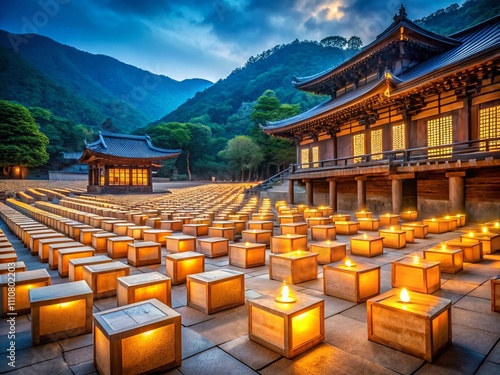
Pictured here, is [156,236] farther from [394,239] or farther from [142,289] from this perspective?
[394,239]

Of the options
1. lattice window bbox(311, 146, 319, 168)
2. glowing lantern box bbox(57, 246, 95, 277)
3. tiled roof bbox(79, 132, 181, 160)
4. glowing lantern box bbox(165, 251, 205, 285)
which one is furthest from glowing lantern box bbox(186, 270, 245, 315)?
tiled roof bbox(79, 132, 181, 160)

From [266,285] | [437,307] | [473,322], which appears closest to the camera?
[437,307]

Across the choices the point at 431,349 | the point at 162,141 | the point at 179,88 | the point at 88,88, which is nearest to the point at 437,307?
the point at 431,349

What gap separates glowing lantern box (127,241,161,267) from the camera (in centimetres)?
505

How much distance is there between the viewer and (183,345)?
8.25ft

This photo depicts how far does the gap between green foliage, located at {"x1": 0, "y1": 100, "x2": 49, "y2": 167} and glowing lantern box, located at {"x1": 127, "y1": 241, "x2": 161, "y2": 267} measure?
135 ft

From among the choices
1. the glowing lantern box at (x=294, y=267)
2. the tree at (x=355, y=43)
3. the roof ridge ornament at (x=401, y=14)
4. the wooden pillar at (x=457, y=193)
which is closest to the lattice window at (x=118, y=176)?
the roof ridge ornament at (x=401, y=14)

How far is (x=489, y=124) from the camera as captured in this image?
10.0 m

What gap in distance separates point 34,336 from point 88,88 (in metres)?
118

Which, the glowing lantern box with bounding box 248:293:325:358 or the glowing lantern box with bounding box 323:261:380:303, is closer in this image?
the glowing lantern box with bounding box 248:293:325:358

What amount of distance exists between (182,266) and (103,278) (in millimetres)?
1041

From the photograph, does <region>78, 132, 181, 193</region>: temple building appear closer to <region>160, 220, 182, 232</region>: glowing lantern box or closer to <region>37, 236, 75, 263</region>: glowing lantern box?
<region>160, 220, 182, 232</region>: glowing lantern box

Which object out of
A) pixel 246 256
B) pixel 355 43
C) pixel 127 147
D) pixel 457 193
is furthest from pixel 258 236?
pixel 355 43

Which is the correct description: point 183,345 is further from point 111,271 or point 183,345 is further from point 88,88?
point 88,88
